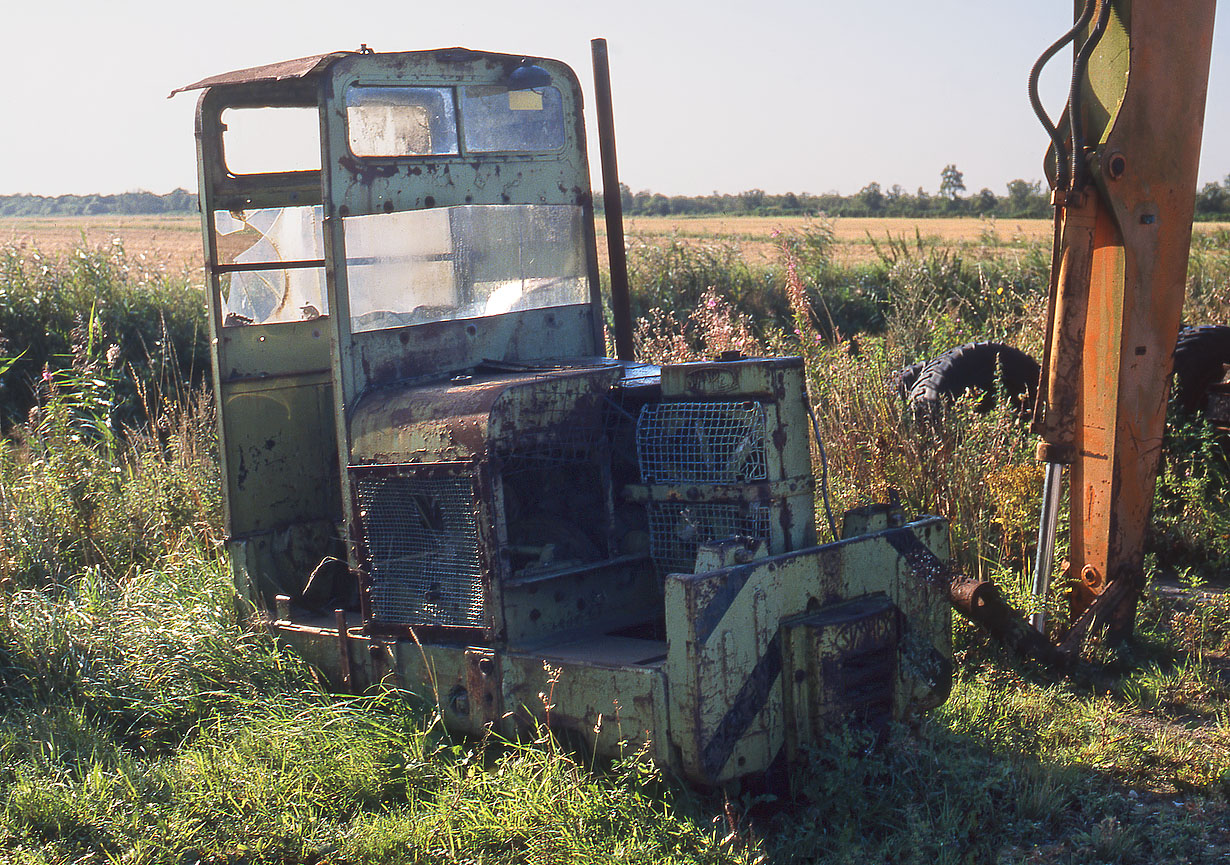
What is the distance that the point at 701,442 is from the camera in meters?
3.76

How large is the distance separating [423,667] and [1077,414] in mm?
2919

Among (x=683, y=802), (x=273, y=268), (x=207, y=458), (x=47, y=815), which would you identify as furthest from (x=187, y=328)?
(x=683, y=802)

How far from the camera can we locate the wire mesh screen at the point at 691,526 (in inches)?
145

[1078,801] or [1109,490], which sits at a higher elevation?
[1109,490]

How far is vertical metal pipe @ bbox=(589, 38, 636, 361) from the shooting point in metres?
5.57

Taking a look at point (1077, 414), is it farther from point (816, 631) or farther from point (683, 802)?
point (683, 802)

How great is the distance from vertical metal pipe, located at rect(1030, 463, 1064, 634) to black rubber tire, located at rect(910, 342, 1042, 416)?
6.89ft

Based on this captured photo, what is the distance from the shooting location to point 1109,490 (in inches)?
193

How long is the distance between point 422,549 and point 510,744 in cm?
71

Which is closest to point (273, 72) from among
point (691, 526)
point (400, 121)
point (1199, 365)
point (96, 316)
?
point (400, 121)

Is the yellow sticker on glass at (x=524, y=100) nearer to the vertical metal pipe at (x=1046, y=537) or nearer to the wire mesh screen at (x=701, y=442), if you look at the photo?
the wire mesh screen at (x=701, y=442)

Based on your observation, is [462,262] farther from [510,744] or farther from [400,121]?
[510,744]

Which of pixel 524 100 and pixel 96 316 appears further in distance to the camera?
pixel 96 316

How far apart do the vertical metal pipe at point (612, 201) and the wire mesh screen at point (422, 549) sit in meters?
1.70
